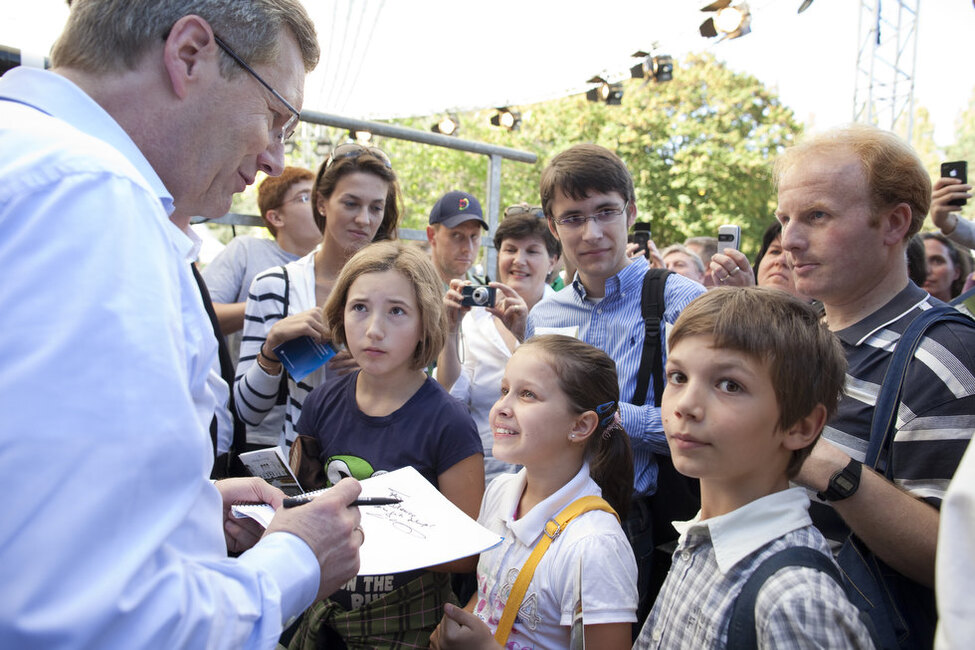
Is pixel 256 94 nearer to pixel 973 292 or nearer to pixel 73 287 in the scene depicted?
pixel 73 287

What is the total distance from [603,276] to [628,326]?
0.28m

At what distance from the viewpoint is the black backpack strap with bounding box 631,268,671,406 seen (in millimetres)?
2590

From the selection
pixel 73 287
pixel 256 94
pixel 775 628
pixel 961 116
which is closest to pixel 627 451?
pixel 775 628

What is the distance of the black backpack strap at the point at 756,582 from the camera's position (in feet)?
4.63

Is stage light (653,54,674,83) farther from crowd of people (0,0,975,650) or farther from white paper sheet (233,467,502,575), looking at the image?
white paper sheet (233,467,502,575)

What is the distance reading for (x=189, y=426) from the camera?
99 cm

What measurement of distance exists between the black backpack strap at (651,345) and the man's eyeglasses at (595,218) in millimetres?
350

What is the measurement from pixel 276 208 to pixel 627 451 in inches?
104

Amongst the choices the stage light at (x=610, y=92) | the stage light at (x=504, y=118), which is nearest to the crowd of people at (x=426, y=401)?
the stage light at (x=610, y=92)

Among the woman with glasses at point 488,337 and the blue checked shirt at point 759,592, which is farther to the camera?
the woman with glasses at point 488,337

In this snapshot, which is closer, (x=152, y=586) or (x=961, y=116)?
(x=152, y=586)

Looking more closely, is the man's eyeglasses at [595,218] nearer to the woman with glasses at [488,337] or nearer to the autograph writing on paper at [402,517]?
the woman with glasses at [488,337]

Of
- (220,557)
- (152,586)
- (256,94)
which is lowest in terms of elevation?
(220,557)

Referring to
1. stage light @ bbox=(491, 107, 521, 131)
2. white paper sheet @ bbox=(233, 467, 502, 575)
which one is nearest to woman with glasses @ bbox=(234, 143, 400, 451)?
white paper sheet @ bbox=(233, 467, 502, 575)
